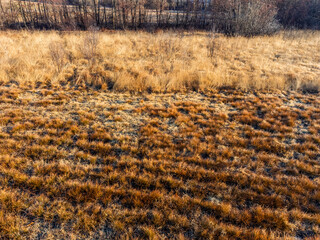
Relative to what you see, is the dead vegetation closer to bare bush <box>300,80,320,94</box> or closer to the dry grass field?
the dry grass field

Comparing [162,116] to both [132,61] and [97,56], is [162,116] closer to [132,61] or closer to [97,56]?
[132,61]

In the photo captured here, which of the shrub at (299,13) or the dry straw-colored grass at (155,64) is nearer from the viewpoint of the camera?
the dry straw-colored grass at (155,64)

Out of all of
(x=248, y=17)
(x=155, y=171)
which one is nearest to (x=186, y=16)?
(x=248, y=17)

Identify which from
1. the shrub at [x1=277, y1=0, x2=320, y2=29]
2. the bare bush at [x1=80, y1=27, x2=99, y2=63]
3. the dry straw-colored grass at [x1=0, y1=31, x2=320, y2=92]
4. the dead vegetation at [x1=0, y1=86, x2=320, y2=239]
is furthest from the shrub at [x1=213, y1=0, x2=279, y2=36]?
the dead vegetation at [x1=0, y1=86, x2=320, y2=239]

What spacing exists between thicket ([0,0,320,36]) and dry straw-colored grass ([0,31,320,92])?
11.1ft

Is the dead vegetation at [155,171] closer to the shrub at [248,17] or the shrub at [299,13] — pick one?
the shrub at [248,17]

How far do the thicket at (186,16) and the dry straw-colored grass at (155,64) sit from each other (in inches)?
133

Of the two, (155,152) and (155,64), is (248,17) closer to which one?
(155,64)

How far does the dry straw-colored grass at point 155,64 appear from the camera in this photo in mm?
7621

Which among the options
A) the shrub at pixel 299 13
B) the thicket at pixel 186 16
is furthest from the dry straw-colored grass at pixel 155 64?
the shrub at pixel 299 13

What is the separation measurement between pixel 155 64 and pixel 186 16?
1368cm

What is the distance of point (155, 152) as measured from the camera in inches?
151

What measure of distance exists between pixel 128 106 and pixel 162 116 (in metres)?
1.23

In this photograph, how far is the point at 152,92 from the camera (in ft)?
23.4
